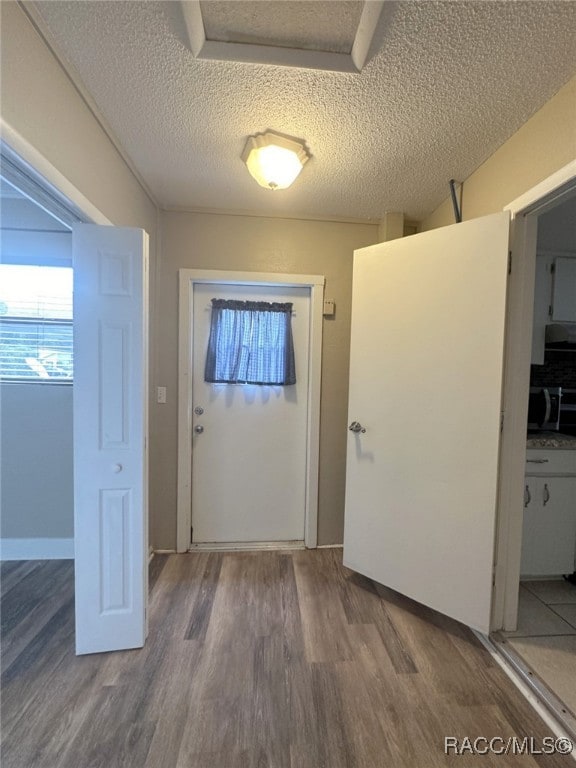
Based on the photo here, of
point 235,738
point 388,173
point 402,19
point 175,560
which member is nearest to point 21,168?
point 402,19

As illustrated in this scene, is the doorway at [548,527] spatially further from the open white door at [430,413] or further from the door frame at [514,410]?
the open white door at [430,413]

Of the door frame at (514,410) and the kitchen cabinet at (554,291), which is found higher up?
the kitchen cabinet at (554,291)

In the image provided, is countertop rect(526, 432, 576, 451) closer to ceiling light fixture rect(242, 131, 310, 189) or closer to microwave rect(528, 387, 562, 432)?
microwave rect(528, 387, 562, 432)

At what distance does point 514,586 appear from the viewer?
5.14 feet

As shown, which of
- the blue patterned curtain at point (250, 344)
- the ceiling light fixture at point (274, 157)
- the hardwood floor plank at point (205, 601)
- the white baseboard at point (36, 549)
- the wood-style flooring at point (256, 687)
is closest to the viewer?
the wood-style flooring at point (256, 687)

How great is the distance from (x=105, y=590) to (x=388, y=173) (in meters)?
2.59

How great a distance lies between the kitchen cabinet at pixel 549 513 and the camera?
192 centimetres

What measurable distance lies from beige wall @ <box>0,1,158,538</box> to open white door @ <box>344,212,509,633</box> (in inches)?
55.1

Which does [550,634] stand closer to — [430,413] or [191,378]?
[430,413]

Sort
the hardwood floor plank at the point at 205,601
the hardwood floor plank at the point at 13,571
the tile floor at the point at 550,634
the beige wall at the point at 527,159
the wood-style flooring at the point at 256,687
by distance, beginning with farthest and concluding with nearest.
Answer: the hardwood floor plank at the point at 13,571, the hardwood floor plank at the point at 205,601, the tile floor at the point at 550,634, the beige wall at the point at 527,159, the wood-style flooring at the point at 256,687

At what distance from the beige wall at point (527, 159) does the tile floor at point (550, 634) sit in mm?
2128

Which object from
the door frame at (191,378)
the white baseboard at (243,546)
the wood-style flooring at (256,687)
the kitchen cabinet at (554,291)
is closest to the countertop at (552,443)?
the kitchen cabinet at (554,291)

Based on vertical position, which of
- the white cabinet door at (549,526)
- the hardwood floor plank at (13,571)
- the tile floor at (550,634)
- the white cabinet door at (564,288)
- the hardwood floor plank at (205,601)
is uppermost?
the white cabinet door at (564,288)

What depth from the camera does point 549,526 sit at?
1939mm
